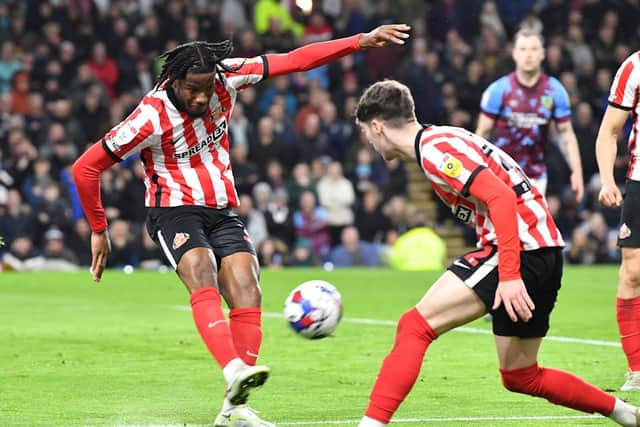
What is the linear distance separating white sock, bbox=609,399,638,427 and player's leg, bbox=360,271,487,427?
0.90 m

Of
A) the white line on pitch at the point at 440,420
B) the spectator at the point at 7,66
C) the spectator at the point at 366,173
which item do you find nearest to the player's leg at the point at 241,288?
the white line on pitch at the point at 440,420

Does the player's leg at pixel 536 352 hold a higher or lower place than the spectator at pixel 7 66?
lower

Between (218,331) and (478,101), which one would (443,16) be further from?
(218,331)

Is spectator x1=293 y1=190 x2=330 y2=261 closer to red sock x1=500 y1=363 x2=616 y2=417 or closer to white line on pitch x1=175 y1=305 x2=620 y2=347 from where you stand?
white line on pitch x1=175 y1=305 x2=620 y2=347

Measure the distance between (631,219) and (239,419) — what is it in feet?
9.86

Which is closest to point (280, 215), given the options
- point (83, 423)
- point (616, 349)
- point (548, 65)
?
point (548, 65)

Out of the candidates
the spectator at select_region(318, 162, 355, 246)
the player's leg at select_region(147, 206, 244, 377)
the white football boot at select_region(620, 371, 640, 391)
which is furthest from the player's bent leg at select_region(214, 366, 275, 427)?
the spectator at select_region(318, 162, 355, 246)

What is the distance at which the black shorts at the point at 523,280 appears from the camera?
6.11 metres

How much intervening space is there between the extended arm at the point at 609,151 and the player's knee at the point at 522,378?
→ 2285 mm

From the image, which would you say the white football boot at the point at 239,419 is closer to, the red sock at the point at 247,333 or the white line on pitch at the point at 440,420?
the white line on pitch at the point at 440,420

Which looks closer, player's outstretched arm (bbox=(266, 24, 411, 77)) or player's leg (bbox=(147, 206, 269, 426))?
player's leg (bbox=(147, 206, 269, 426))

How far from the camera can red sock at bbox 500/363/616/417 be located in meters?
6.36

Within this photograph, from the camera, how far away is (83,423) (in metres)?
7.13

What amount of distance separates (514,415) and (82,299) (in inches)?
340
